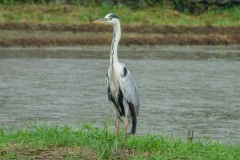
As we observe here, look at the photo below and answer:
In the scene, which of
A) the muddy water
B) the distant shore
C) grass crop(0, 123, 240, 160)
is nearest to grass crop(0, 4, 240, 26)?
the distant shore

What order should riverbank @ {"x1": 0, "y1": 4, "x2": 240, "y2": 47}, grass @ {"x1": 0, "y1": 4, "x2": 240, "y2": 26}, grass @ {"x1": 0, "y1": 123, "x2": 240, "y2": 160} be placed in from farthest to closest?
grass @ {"x1": 0, "y1": 4, "x2": 240, "y2": 26}
riverbank @ {"x1": 0, "y1": 4, "x2": 240, "y2": 47}
grass @ {"x1": 0, "y1": 123, "x2": 240, "y2": 160}

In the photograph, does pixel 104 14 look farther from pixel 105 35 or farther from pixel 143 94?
pixel 143 94

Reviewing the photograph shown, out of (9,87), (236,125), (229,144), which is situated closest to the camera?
(229,144)

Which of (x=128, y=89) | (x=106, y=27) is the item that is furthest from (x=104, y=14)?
(x=128, y=89)

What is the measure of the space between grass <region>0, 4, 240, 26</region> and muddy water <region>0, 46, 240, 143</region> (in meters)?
5.77

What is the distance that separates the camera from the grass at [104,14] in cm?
2398

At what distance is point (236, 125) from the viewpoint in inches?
410

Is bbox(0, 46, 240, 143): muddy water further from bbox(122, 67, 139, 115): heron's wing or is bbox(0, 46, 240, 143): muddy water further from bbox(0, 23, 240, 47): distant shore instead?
bbox(0, 23, 240, 47): distant shore

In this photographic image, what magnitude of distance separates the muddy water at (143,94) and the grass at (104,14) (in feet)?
18.9

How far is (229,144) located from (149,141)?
147 cm

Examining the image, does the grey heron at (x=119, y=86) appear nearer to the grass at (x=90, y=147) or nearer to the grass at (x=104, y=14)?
the grass at (x=90, y=147)

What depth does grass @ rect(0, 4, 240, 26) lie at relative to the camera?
2398cm

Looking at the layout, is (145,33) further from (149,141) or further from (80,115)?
(149,141)

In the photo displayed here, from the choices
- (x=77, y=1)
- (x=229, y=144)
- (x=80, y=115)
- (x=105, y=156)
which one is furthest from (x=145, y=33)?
(x=105, y=156)
